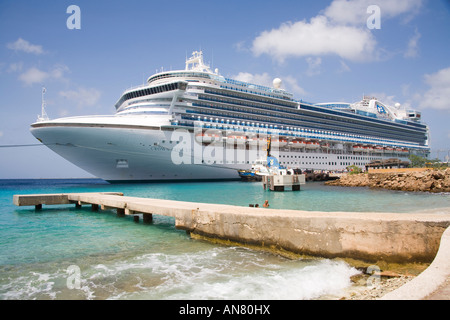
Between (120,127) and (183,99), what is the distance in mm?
9390

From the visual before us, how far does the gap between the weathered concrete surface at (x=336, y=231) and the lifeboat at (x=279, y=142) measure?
115 ft

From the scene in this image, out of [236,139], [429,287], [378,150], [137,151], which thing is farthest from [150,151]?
[378,150]

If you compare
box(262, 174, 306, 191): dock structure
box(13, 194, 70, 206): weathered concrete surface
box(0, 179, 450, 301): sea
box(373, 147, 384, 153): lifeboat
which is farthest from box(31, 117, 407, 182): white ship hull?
box(373, 147, 384, 153): lifeboat

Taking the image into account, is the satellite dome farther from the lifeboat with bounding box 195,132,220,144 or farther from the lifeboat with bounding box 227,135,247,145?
the lifeboat with bounding box 195,132,220,144

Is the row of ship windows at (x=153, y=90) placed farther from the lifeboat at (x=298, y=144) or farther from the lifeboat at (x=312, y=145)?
the lifeboat at (x=312, y=145)

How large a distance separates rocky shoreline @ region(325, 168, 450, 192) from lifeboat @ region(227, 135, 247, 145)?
12.4 meters

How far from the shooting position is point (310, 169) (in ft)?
157

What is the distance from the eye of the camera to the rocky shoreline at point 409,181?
25906mm

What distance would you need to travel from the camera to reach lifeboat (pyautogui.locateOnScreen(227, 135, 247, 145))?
37188mm

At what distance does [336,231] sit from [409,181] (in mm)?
27241

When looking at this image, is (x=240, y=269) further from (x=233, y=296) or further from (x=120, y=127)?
(x=120, y=127)
